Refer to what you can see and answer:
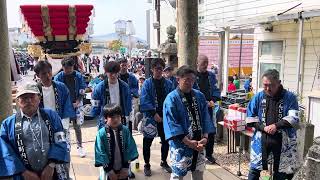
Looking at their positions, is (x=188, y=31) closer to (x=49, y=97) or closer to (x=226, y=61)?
(x=49, y=97)

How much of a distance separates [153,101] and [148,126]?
408mm

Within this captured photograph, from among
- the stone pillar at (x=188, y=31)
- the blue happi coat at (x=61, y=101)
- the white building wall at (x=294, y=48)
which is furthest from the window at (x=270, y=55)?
the blue happi coat at (x=61, y=101)

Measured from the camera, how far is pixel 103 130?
398 cm

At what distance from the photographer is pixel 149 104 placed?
5.36m

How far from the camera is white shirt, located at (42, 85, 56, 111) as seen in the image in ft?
15.8

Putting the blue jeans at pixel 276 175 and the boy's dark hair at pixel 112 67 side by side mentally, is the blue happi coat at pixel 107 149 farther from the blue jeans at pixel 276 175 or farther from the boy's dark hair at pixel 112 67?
the blue jeans at pixel 276 175

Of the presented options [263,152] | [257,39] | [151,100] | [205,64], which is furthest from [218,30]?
[263,152]

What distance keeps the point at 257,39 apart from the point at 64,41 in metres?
6.67

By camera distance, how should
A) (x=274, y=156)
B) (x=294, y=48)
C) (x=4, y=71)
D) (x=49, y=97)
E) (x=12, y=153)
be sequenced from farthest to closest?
(x=294, y=48) → (x=49, y=97) → (x=274, y=156) → (x=4, y=71) → (x=12, y=153)

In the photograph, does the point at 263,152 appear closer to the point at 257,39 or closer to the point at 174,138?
the point at 174,138

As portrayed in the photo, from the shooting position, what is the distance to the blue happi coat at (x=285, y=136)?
4.18 m

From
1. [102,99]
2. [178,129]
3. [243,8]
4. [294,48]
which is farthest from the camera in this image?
[243,8]

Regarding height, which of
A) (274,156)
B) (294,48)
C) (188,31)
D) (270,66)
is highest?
(188,31)

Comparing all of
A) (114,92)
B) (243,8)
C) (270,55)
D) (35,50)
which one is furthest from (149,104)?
(243,8)
